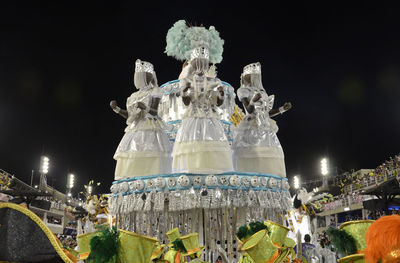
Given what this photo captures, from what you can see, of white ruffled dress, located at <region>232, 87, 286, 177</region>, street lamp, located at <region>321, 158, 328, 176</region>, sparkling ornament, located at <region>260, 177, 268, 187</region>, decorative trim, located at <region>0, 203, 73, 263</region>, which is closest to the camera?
decorative trim, located at <region>0, 203, 73, 263</region>

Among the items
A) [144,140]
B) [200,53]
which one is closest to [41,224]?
[144,140]

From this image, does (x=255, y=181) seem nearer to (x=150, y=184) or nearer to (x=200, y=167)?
(x=200, y=167)

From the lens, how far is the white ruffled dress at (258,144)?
5.29m

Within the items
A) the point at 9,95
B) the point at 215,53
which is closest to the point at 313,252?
the point at 215,53

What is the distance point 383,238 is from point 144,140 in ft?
12.5

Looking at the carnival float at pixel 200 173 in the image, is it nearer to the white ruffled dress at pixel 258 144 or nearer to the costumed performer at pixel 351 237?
the white ruffled dress at pixel 258 144

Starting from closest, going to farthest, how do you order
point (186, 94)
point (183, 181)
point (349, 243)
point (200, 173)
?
point (349, 243), point (183, 181), point (200, 173), point (186, 94)

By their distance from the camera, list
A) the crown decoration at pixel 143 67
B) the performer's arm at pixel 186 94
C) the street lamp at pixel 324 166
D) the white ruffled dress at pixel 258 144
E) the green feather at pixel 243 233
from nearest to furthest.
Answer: the green feather at pixel 243 233 → the performer's arm at pixel 186 94 → the white ruffled dress at pixel 258 144 → the crown decoration at pixel 143 67 → the street lamp at pixel 324 166

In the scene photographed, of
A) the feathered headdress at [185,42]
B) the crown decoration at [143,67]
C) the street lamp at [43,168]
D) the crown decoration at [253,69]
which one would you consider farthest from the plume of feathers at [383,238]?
the street lamp at [43,168]

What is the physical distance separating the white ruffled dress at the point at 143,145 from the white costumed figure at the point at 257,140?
1028mm

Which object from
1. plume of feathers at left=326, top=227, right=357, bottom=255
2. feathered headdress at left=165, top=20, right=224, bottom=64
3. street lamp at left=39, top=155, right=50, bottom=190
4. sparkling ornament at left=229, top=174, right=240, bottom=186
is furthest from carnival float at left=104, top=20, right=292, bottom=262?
street lamp at left=39, top=155, right=50, bottom=190

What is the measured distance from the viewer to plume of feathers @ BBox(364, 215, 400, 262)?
192cm

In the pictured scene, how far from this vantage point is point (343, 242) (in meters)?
2.60

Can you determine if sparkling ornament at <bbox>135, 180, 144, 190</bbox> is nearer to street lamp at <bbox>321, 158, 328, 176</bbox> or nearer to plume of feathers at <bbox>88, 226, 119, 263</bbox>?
plume of feathers at <bbox>88, 226, 119, 263</bbox>
